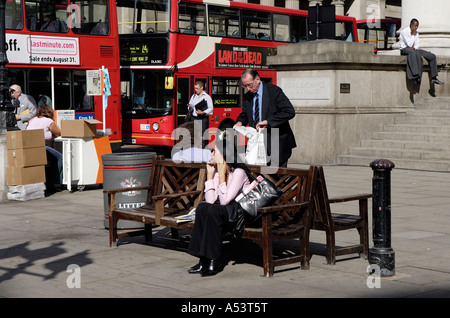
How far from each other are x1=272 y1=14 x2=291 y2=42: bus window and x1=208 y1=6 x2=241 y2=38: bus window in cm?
170

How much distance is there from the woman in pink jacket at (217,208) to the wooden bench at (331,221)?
0.67 metres

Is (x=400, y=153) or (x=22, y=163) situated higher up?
(x=22, y=163)

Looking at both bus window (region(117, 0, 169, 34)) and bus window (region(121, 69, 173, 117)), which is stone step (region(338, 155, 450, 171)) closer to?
bus window (region(121, 69, 173, 117))

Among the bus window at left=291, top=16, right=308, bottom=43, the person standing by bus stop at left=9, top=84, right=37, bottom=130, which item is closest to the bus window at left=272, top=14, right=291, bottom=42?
the bus window at left=291, top=16, right=308, bottom=43

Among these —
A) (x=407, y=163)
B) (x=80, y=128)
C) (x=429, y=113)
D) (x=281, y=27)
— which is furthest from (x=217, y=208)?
(x=281, y=27)

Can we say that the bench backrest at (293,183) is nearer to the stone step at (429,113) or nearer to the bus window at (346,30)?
the stone step at (429,113)

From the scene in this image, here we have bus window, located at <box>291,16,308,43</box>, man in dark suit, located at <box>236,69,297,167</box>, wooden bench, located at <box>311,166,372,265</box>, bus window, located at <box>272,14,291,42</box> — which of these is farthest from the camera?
bus window, located at <box>291,16,308,43</box>

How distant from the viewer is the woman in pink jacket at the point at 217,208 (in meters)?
6.34

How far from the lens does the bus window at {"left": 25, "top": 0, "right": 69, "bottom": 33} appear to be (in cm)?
1714

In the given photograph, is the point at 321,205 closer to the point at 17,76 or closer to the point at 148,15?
the point at 17,76

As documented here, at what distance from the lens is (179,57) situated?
2167cm

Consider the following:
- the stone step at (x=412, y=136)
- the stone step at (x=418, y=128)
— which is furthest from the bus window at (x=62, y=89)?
the stone step at (x=418, y=128)

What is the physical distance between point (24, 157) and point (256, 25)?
13565mm
